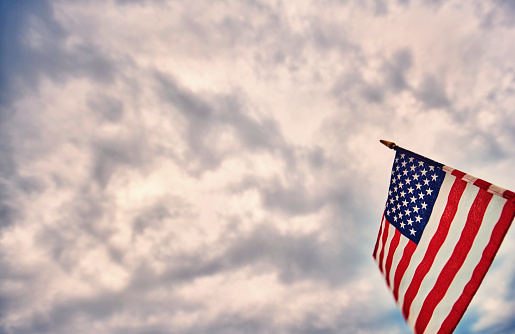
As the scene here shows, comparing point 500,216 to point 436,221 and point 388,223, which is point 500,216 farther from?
point 388,223

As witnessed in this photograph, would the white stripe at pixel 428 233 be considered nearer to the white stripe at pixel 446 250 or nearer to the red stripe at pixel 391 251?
the white stripe at pixel 446 250

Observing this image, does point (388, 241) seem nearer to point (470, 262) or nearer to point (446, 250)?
point (446, 250)

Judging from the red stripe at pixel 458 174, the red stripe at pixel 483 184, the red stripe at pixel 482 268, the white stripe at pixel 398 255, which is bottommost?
the red stripe at pixel 482 268

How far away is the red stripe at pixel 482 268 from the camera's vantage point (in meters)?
8.18

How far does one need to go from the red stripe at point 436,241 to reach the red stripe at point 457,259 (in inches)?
23.3

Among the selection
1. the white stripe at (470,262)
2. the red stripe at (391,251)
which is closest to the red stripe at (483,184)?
the white stripe at (470,262)

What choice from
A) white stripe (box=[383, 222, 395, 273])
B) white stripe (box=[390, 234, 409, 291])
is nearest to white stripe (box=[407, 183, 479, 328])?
white stripe (box=[390, 234, 409, 291])

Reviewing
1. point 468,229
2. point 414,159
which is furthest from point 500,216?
point 414,159

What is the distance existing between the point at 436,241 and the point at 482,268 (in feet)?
6.48

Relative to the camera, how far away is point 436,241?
33.9ft

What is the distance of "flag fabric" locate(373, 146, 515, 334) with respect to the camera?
862 centimetres

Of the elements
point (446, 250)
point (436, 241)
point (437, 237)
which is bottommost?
point (446, 250)

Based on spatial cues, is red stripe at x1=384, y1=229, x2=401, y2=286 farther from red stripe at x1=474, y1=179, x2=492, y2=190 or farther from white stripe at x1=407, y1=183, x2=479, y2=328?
red stripe at x1=474, y1=179, x2=492, y2=190

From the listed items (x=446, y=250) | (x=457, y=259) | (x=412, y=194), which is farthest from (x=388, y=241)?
(x=457, y=259)
